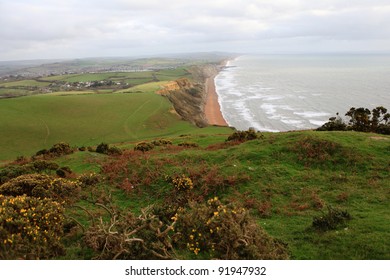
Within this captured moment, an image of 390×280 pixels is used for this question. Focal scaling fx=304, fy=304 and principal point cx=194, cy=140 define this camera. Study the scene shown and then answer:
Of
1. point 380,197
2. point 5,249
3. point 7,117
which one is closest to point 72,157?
point 5,249

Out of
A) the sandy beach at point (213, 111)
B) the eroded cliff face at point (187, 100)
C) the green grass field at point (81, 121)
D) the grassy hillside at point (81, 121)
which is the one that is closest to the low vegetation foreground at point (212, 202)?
the green grass field at point (81, 121)

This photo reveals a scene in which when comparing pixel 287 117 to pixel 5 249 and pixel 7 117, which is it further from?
pixel 5 249

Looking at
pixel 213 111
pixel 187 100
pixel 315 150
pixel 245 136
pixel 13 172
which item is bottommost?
pixel 213 111

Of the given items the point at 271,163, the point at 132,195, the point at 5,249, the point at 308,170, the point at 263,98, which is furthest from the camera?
the point at 263,98

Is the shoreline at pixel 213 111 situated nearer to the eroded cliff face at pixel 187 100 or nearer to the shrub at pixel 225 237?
the eroded cliff face at pixel 187 100

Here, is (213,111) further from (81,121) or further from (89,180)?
(89,180)

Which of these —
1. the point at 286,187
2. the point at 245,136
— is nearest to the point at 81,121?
the point at 245,136
